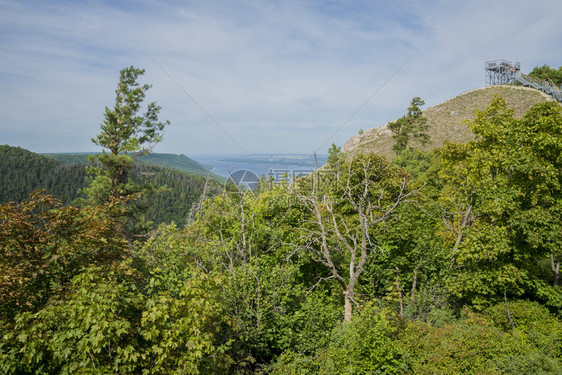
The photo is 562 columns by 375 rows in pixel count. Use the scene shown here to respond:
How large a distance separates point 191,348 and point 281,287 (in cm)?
549

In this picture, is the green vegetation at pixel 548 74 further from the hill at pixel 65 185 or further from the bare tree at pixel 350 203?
the hill at pixel 65 185

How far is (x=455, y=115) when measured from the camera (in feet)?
225

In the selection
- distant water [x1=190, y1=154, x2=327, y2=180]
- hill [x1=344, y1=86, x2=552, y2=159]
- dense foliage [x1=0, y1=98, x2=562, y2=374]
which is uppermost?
hill [x1=344, y1=86, x2=552, y2=159]

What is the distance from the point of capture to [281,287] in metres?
11.6

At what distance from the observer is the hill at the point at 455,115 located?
2334 inches

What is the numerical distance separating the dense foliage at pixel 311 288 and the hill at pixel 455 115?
135 feet

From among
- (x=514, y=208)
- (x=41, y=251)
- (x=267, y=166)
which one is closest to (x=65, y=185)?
(x=267, y=166)

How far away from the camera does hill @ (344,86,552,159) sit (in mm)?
59281

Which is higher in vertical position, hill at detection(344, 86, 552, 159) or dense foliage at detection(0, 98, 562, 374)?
hill at detection(344, 86, 552, 159)

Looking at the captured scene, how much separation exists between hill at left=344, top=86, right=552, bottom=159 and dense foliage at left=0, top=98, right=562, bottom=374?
4111cm

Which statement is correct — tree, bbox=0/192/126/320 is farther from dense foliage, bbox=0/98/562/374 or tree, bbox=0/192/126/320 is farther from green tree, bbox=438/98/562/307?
green tree, bbox=438/98/562/307

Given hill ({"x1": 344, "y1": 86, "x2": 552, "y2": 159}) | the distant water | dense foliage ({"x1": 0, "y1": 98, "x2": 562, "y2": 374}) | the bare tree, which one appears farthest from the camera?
hill ({"x1": 344, "y1": 86, "x2": 552, "y2": 159})

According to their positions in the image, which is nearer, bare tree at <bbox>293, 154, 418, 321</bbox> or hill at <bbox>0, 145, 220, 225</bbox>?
→ bare tree at <bbox>293, 154, 418, 321</bbox>

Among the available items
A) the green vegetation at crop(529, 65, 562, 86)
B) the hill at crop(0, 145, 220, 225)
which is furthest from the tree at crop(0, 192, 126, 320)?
the hill at crop(0, 145, 220, 225)
